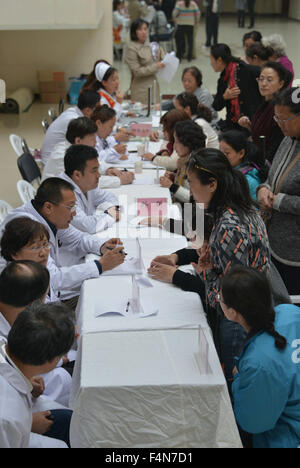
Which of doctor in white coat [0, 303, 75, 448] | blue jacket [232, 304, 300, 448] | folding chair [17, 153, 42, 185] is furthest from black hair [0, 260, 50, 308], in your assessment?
folding chair [17, 153, 42, 185]

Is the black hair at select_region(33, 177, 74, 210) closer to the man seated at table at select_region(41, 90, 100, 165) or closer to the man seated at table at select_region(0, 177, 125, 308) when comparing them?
the man seated at table at select_region(0, 177, 125, 308)

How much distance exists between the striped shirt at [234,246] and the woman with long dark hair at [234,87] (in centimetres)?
302

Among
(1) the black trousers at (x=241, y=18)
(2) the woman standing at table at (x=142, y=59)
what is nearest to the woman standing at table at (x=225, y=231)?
(2) the woman standing at table at (x=142, y=59)

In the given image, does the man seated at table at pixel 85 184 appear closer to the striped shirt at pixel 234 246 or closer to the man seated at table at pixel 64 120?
the striped shirt at pixel 234 246

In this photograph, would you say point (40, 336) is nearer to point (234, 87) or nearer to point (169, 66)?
point (234, 87)

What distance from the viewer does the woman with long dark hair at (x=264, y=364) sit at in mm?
1809

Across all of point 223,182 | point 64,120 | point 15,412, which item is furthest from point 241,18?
point 15,412

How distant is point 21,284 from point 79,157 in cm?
147

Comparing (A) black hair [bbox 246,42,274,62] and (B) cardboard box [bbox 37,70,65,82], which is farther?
(B) cardboard box [bbox 37,70,65,82]

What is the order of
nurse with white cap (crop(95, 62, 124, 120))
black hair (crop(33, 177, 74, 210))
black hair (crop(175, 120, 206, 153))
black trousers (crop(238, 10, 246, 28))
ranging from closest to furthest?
black hair (crop(33, 177, 74, 210)) → black hair (crop(175, 120, 206, 153)) → nurse with white cap (crop(95, 62, 124, 120)) → black trousers (crop(238, 10, 246, 28))

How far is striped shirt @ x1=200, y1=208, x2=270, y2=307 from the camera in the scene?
7.66 feet

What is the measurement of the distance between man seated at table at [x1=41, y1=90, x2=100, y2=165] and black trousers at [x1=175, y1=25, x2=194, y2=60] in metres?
6.97

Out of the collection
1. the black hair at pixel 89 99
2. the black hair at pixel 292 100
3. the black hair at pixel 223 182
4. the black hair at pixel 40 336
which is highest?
the black hair at pixel 292 100

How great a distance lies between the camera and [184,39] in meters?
11.6
